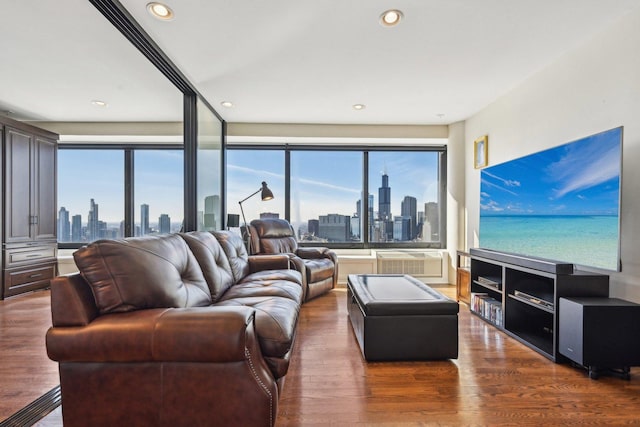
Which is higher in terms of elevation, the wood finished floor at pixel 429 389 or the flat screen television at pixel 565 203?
the flat screen television at pixel 565 203

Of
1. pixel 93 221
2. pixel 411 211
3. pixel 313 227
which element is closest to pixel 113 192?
pixel 93 221

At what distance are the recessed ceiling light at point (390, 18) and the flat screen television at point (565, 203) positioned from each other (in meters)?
1.59

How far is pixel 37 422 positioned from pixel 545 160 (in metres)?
3.75

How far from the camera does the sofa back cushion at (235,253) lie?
2952 millimetres

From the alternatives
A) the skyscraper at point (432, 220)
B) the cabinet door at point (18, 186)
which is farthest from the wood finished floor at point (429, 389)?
the skyscraper at point (432, 220)

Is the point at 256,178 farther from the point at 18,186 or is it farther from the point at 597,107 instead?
the point at 597,107

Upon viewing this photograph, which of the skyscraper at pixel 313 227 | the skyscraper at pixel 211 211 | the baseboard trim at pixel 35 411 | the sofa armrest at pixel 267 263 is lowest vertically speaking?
the baseboard trim at pixel 35 411

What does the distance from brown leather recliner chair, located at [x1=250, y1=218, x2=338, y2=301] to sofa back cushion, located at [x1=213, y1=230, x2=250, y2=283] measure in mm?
785

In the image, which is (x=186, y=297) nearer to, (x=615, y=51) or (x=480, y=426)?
(x=480, y=426)

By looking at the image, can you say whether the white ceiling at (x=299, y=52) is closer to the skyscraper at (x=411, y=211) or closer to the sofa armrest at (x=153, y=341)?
the skyscraper at (x=411, y=211)

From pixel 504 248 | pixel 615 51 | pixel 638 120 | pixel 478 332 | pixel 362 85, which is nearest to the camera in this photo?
pixel 638 120

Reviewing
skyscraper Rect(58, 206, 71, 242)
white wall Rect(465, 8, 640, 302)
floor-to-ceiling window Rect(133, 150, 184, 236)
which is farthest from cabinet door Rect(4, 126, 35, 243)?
white wall Rect(465, 8, 640, 302)

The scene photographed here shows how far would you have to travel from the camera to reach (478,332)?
2934 millimetres

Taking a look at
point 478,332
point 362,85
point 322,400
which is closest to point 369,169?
point 362,85
